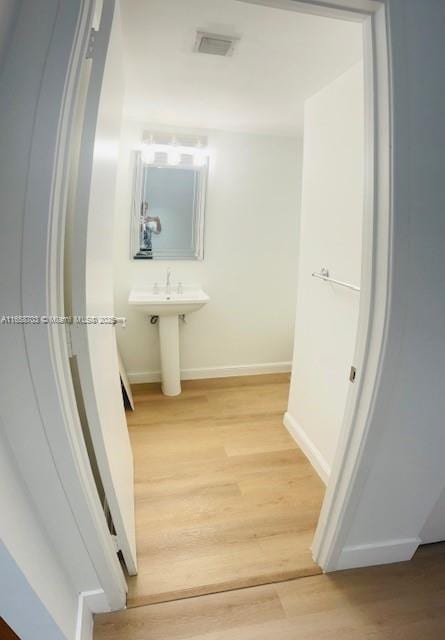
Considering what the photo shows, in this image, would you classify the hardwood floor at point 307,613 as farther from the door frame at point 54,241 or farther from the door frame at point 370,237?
the door frame at point 54,241

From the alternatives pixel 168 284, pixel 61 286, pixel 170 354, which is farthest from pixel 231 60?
pixel 170 354

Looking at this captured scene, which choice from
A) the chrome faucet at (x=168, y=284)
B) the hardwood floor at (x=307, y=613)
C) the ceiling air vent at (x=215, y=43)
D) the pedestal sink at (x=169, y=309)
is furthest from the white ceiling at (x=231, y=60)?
the hardwood floor at (x=307, y=613)

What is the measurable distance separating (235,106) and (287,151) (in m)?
0.79

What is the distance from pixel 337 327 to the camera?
5.59 feet

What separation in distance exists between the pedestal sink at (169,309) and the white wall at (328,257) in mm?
894

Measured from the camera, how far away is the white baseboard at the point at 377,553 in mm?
1355

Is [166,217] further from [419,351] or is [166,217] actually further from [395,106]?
[419,351]

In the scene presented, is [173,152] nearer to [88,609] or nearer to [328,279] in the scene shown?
[328,279]

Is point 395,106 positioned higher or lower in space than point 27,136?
higher

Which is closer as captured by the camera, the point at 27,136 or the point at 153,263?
the point at 27,136

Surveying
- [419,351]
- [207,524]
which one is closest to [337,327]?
[419,351]

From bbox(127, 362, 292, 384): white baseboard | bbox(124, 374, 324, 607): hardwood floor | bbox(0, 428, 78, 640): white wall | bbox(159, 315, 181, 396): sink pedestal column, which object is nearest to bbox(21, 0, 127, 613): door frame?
bbox(0, 428, 78, 640): white wall

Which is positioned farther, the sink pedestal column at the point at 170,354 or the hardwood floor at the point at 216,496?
the sink pedestal column at the point at 170,354

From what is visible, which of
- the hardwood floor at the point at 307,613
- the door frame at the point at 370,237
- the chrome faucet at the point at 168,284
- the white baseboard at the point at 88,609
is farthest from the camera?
the chrome faucet at the point at 168,284
